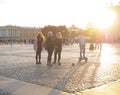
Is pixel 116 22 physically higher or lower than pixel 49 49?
higher

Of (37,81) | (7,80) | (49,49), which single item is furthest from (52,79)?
(49,49)

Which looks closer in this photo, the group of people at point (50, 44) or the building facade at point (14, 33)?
the group of people at point (50, 44)

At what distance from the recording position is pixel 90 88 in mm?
10297

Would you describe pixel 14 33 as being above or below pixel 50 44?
above

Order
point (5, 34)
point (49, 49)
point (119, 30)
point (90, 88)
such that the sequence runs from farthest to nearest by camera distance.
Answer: point (5, 34) → point (119, 30) → point (49, 49) → point (90, 88)

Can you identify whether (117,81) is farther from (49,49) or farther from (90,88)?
(49,49)

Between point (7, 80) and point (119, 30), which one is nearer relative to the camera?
point (7, 80)

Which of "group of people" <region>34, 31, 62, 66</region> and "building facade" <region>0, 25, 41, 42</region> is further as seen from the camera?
"building facade" <region>0, 25, 41, 42</region>

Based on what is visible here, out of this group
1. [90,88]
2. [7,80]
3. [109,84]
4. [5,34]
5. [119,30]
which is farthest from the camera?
[5,34]

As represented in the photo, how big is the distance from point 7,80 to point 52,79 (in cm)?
167

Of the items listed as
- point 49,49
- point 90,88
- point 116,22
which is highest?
point 116,22

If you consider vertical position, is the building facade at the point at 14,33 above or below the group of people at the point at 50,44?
above

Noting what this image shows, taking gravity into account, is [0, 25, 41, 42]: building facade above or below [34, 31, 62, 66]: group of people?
above

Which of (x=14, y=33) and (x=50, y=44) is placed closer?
(x=50, y=44)
